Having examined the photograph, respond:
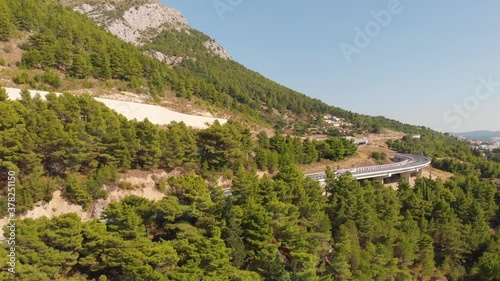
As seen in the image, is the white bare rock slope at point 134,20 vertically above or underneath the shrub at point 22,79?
above

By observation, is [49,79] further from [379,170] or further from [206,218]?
[379,170]

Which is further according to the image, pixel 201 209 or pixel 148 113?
pixel 148 113

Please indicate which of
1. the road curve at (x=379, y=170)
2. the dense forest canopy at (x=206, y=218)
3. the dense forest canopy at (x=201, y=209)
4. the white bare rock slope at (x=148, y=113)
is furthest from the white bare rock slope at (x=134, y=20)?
the road curve at (x=379, y=170)

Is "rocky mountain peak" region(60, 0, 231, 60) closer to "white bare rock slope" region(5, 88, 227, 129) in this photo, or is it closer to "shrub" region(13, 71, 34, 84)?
"white bare rock slope" region(5, 88, 227, 129)

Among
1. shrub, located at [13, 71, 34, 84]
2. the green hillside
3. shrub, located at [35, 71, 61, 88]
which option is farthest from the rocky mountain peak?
shrub, located at [13, 71, 34, 84]

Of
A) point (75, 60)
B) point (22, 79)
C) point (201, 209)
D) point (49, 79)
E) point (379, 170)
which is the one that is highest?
point (75, 60)

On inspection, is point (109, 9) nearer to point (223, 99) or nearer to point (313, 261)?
point (223, 99)

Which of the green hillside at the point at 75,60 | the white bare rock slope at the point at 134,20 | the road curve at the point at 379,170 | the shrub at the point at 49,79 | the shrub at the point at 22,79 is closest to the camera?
the shrub at the point at 22,79

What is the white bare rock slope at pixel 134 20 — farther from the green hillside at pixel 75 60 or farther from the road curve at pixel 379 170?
the road curve at pixel 379 170

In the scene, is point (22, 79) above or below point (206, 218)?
above

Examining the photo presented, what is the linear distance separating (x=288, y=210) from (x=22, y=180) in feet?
59.4

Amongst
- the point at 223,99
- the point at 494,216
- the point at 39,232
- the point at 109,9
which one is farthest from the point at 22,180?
the point at 109,9

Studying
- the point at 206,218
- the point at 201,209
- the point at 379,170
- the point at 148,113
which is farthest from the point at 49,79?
the point at 379,170

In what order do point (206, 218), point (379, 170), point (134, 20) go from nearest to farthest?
point (206, 218)
point (379, 170)
point (134, 20)
